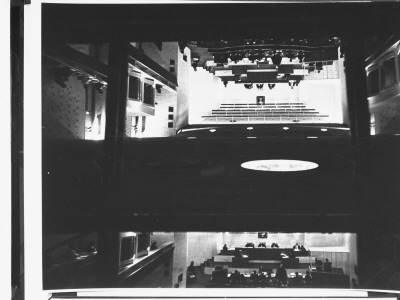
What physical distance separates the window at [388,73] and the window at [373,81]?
0.02 meters

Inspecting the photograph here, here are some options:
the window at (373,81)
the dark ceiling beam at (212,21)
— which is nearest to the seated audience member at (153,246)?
the dark ceiling beam at (212,21)

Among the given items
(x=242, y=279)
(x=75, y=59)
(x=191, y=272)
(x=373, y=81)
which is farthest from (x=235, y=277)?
(x=75, y=59)

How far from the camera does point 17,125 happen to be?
5.39 feet

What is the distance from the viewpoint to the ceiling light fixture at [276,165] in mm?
1634

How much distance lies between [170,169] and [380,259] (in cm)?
71

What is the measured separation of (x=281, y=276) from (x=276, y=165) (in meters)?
0.35

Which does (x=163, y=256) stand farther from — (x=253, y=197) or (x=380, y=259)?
(x=380, y=259)

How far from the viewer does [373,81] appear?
162 cm

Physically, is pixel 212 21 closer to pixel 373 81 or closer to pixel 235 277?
pixel 373 81

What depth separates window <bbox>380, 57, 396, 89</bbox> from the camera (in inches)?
63.7

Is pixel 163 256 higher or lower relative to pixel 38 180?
lower

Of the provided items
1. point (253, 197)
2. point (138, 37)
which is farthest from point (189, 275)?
point (138, 37)

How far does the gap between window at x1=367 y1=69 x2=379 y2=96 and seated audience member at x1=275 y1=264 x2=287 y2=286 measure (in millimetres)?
615

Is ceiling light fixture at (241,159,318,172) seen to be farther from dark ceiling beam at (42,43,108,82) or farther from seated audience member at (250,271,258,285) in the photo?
dark ceiling beam at (42,43,108,82)
